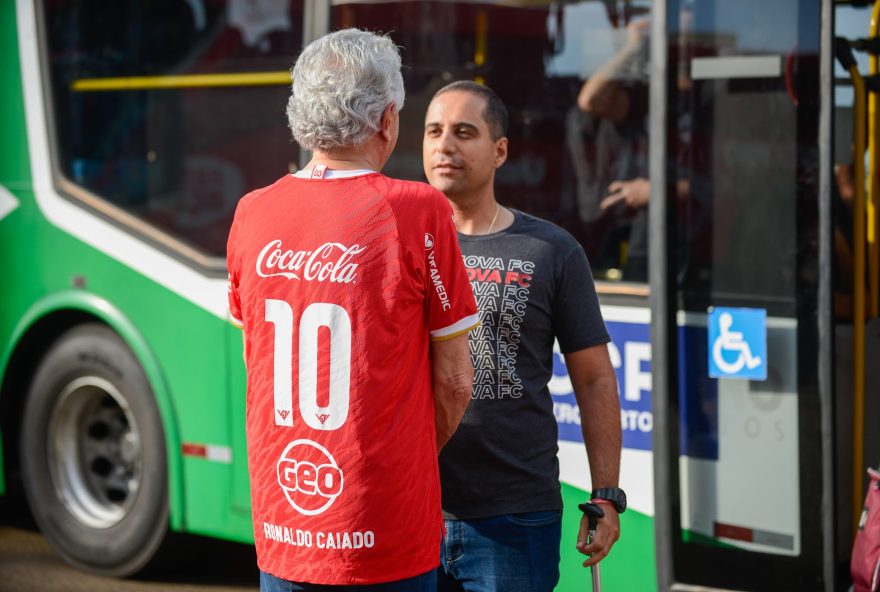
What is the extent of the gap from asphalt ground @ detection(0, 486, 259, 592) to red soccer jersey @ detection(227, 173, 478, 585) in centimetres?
337

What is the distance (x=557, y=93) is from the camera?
4.83 m

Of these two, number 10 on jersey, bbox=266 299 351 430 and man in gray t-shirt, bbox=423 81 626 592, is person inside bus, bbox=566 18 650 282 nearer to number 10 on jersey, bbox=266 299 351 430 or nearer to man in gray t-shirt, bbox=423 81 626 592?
man in gray t-shirt, bbox=423 81 626 592

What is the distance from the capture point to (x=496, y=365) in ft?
9.71

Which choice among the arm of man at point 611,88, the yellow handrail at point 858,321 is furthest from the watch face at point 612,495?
the arm of man at point 611,88

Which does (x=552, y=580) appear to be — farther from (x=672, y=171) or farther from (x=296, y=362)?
(x=672, y=171)

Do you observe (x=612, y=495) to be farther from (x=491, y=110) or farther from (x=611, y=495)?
(x=491, y=110)

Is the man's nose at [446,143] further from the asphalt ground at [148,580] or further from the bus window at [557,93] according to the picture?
the asphalt ground at [148,580]

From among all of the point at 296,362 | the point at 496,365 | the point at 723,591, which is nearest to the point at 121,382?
the point at 723,591

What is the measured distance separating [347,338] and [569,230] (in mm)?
2549

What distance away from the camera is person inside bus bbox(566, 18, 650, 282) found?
455cm

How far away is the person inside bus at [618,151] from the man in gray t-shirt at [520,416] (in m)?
1.49

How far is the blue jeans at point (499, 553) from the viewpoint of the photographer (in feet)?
9.56

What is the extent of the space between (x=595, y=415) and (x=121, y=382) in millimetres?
3144

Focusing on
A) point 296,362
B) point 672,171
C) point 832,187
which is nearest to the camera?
point 296,362
